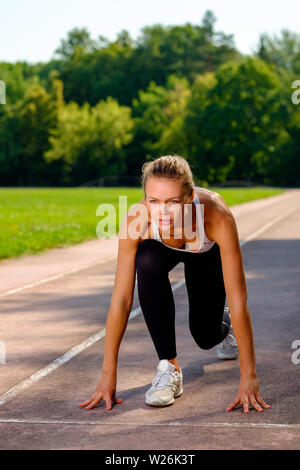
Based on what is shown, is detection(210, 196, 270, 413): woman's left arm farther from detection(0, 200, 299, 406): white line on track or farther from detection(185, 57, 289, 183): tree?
detection(185, 57, 289, 183): tree

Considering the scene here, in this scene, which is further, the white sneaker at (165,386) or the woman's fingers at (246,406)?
the white sneaker at (165,386)

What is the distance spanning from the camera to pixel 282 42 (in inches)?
4050

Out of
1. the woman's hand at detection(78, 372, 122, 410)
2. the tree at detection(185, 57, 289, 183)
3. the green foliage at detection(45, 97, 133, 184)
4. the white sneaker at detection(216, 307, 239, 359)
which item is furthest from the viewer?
the green foliage at detection(45, 97, 133, 184)

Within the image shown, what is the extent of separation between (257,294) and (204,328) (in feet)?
13.0

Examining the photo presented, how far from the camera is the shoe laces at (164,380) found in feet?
16.0

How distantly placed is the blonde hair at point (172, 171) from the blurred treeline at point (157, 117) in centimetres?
6492

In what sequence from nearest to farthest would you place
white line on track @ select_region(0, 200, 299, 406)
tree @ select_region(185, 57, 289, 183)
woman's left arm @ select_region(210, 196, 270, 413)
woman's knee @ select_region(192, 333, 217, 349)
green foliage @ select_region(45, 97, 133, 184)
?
woman's left arm @ select_region(210, 196, 270, 413)
white line on track @ select_region(0, 200, 299, 406)
woman's knee @ select_region(192, 333, 217, 349)
tree @ select_region(185, 57, 289, 183)
green foliage @ select_region(45, 97, 133, 184)

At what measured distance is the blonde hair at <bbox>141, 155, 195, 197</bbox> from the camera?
4426 millimetres

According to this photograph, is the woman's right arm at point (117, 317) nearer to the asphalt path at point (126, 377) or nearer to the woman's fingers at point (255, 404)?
the asphalt path at point (126, 377)

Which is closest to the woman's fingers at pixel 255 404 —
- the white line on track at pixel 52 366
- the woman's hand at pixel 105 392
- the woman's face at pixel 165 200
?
the woman's hand at pixel 105 392

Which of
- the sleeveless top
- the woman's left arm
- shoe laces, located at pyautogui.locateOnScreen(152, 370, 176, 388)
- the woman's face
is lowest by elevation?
shoe laces, located at pyautogui.locateOnScreen(152, 370, 176, 388)

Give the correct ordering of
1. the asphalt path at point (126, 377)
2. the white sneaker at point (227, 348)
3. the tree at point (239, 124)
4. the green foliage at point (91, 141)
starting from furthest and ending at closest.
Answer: the green foliage at point (91, 141) → the tree at point (239, 124) → the white sneaker at point (227, 348) → the asphalt path at point (126, 377)

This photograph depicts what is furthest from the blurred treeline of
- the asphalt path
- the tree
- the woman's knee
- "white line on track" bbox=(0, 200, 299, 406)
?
the woman's knee
